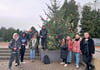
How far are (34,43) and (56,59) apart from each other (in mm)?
1729

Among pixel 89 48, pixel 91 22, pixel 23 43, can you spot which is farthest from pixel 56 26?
pixel 91 22

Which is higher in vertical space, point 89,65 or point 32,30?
point 32,30

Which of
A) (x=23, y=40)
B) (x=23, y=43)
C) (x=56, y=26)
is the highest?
(x=56, y=26)

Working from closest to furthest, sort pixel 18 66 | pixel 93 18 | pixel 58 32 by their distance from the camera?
pixel 18 66 < pixel 58 32 < pixel 93 18

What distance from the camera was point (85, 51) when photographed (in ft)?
20.1

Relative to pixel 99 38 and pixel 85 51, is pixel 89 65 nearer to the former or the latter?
pixel 85 51

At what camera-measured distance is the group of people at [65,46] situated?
6121 millimetres

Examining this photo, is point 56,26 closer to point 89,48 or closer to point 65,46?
point 65,46

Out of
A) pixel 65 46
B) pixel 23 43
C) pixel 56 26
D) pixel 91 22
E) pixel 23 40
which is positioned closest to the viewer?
pixel 65 46

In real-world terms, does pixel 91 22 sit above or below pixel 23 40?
above

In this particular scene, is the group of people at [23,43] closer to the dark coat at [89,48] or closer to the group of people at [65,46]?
the group of people at [65,46]

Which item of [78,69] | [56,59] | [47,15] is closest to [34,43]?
[56,59]

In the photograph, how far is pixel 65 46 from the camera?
25.2 feet

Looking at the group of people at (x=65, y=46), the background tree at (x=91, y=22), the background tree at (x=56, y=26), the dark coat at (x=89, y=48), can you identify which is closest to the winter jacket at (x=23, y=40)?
the group of people at (x=65, y=46)
